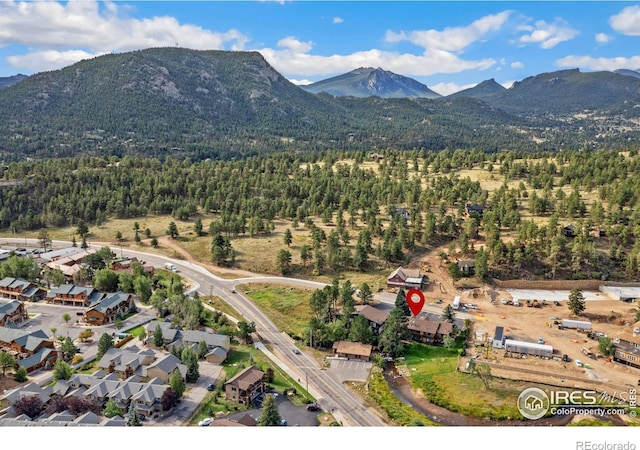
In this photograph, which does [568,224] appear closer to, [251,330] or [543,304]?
[543,304]

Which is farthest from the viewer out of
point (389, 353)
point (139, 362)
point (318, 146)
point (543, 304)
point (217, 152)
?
point (318, 146)

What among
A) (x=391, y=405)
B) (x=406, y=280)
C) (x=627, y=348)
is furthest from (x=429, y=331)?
(x=627, y=348)

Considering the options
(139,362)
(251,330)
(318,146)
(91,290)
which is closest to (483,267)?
(251,330)

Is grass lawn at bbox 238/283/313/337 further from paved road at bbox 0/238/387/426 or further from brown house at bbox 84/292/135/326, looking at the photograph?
brown house at bbox 84/292/135/326

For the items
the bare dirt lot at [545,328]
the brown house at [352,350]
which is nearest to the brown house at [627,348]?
the bare dirt lot at [545,328]

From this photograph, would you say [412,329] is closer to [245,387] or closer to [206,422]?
[245,387]

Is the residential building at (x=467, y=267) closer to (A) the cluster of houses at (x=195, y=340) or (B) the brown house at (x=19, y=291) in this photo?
(A) the cluster of houses at (x=195, y=340)
